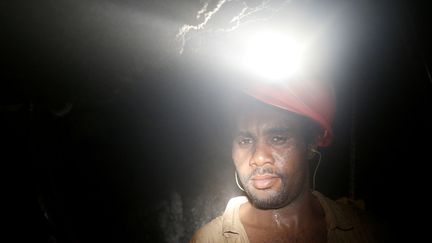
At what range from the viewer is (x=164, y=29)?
1966 mm

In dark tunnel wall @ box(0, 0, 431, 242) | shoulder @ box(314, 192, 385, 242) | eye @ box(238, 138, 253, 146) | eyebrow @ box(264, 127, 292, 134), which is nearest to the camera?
dark tunnel wall @ box(0, 0, 431, 242)

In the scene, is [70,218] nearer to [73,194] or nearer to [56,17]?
[73,194]

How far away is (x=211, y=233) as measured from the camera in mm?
2904

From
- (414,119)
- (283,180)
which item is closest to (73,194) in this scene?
(283,180)

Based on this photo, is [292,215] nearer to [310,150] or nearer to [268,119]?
[310,150]

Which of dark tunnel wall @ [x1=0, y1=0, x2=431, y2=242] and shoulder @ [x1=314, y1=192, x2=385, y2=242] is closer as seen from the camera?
dark tunnel wall @ [x1=0, y1=0, x2=431, y2=242]

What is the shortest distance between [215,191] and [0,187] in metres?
2.47

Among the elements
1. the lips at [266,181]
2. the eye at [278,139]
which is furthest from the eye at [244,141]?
the lips at [266,181]

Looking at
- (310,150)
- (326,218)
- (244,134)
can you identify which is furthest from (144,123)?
(326,218)

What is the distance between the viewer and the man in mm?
2729

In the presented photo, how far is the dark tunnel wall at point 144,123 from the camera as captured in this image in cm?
191

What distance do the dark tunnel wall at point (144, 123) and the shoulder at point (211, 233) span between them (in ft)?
2.33

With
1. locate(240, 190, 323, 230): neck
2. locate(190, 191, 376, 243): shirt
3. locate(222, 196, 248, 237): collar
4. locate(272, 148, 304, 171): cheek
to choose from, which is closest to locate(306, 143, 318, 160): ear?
locate(272, 148, 304, 171): cheek

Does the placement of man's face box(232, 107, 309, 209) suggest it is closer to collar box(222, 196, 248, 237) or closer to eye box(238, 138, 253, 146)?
eye box(238, 138, 253, 146)
